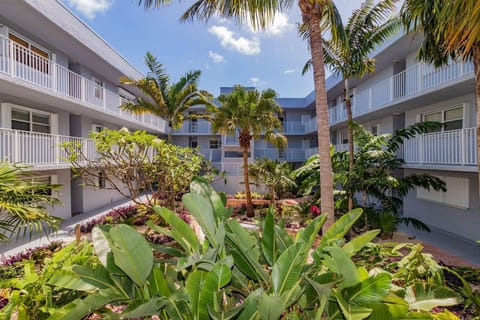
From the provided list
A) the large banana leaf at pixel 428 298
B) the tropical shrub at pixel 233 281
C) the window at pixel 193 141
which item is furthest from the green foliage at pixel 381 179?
the window at pixel 193 141

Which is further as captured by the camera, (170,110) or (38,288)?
(170,110)

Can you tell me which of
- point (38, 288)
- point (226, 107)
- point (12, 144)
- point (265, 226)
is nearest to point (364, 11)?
point (226, 107)

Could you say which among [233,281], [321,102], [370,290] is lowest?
[233,281]

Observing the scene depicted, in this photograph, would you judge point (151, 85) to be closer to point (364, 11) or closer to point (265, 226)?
point (364, 11)

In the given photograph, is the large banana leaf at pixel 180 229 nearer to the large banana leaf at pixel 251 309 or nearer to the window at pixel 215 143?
the large banana leaf at pixel 251 309

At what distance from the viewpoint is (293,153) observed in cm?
2339

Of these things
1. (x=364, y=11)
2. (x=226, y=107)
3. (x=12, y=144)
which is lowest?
(x=12, y=144)

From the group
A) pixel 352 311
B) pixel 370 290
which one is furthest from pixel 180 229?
pixel 370 290

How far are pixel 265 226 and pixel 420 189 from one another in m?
11.9

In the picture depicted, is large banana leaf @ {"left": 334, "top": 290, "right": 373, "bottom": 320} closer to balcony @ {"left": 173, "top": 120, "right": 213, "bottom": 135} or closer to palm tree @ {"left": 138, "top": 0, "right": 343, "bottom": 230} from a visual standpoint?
palm tree @ {"left": 138, "top": 0, "right": 343, "bottom": 230}

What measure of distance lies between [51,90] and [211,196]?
10.1 m

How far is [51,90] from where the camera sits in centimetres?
940

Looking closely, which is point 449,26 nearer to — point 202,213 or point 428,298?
point 428,298

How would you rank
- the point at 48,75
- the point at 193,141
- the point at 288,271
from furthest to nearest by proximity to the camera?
the point at 193,141 < the point at 48,75 < the point at 288,271
